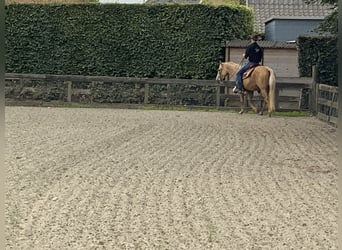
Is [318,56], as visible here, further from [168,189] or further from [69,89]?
[168,189]

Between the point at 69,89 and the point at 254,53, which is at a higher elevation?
the point at 254,53

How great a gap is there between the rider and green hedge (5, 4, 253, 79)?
2.68m

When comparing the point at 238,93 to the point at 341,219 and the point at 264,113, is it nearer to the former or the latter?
the point at 264,113

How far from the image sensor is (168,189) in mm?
7160

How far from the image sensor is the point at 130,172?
8.27 meters

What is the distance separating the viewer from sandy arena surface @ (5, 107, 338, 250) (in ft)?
17.0

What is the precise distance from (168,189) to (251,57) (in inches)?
441

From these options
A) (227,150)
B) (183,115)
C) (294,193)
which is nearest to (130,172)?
(294,193)

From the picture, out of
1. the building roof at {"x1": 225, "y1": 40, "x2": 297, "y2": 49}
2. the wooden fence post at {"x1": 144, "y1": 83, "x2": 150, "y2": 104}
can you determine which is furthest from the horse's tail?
the wooden fence post at {"x1": 144, "y1": 83, "x2": 150, "y2": 104}

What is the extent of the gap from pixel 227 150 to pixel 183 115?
7367mm

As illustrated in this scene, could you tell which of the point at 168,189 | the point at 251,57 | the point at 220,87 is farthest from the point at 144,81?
the point at 168,189

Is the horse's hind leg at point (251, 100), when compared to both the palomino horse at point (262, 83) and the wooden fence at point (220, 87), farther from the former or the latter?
the wooden fence at point (220, 87)

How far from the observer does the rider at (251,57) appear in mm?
17484

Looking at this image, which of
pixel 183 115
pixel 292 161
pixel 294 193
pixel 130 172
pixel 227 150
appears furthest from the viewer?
pixel 183 115
